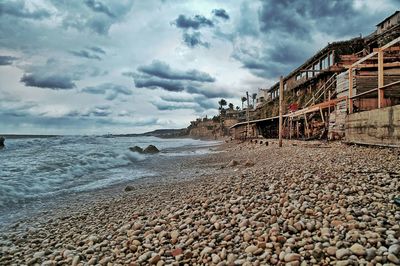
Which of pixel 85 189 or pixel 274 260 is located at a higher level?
pixel 274 260

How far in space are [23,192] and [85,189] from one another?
2051 millimetres

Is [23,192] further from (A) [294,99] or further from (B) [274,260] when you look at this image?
(A) [294,99]

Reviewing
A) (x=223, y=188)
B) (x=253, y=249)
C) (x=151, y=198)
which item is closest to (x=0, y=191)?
(x=151, y=198)

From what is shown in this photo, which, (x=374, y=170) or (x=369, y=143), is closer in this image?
(x=374, y=170)

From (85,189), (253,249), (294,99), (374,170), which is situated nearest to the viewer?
(253,249)

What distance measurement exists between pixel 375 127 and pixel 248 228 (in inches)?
349

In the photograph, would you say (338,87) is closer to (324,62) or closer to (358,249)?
(358,249)

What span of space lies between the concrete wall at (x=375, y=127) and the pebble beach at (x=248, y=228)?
8.72 ft

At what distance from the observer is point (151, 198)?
7.72 m

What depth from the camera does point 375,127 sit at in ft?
34.3

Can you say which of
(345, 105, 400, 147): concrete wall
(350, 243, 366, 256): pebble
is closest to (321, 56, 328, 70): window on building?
(345, 105, 400, 147): concrete wall

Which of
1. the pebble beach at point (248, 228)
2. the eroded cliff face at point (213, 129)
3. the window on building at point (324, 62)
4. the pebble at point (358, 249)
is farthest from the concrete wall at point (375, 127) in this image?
the eroded cliff face at point (213, 129)

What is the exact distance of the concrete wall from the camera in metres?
9.14

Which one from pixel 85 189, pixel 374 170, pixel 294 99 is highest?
pixel 294 99
